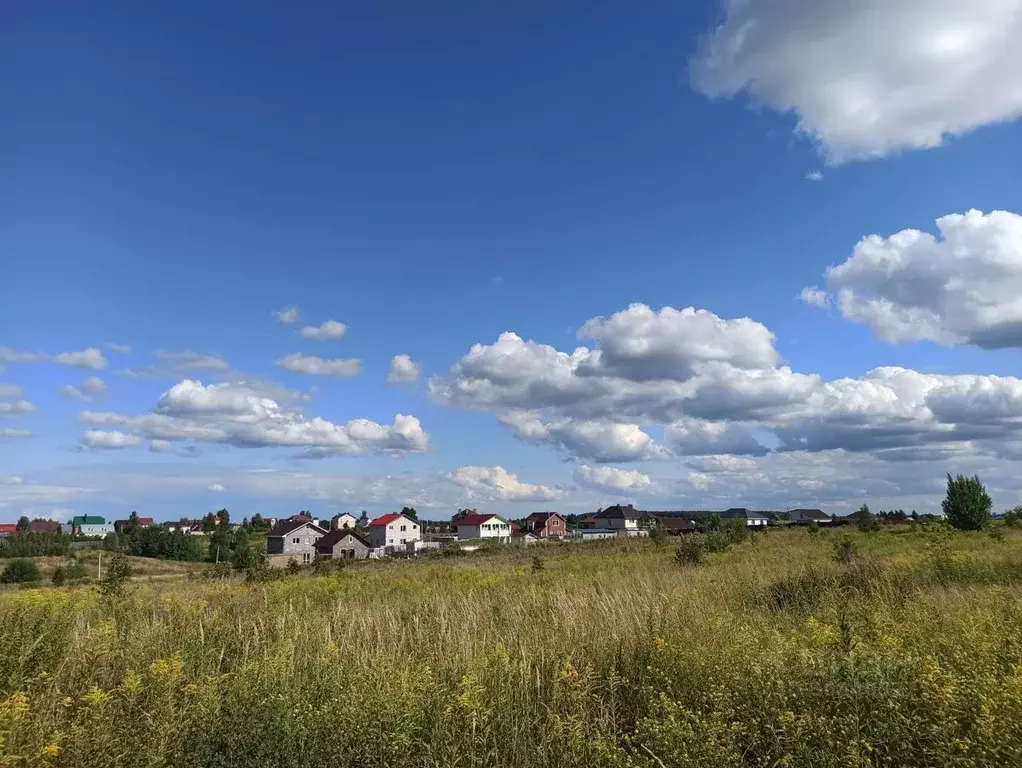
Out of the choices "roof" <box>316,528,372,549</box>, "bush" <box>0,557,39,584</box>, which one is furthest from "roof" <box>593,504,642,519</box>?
"bush" <box>0,557,39,584</box>

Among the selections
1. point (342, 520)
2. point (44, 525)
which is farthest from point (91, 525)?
point (342, 520)

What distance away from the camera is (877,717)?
3.96 metres

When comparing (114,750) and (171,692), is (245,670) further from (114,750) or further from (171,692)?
(114,750)

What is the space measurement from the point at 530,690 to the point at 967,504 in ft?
191

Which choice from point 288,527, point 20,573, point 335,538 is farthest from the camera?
point 288,527

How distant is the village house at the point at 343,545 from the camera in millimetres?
85875

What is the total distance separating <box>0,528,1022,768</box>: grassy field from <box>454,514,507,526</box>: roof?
103 meters

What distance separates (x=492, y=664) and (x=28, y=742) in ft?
11.3

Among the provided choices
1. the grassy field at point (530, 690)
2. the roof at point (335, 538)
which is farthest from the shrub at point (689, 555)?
the roof at point (335, 538)

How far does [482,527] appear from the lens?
10788 cm

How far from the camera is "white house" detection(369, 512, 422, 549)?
102 meters

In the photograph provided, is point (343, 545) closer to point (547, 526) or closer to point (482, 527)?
point (482, 527)

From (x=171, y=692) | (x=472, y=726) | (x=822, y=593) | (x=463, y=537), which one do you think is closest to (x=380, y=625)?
(x=171, y=692)

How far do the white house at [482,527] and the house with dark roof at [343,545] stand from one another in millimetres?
23263
